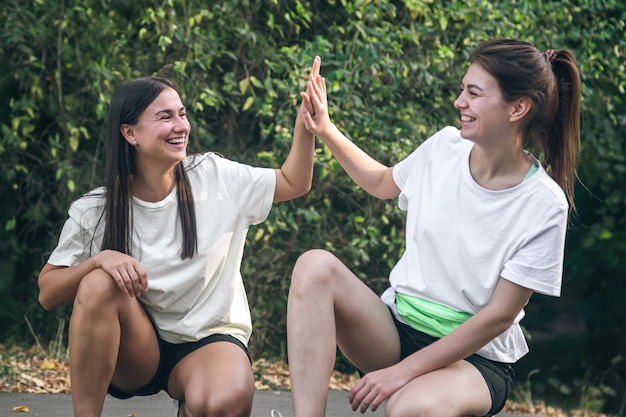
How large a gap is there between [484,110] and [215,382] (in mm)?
1204

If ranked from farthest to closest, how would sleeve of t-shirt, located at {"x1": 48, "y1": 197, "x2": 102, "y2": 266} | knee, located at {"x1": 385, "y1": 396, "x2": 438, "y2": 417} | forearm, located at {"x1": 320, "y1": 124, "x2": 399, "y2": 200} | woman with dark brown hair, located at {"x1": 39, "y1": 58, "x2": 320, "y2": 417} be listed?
forearm, located at {"x1": 320, "y1": 124, "x2": 399, "y2": 200}
sleeve of t-shirt, located at {"x1": 48, "y1": 197, "x2": 102, "y2": 266}
woman with dark brown hair, located at {"x1": 39, "y1": 58, "x2": 320, "y2": 417}
knee, located at {"x1": 385, "y1": 396, "x2": 438, "y2": 417}

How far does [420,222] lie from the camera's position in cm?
314

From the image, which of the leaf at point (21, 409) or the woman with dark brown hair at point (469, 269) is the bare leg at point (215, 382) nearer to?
the woman with dark brown hair at point (469, 269)

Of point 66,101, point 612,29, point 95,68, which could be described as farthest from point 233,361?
point 612,29

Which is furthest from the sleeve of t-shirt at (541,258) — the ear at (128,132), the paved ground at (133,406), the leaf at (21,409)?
the leaf at (21,409)

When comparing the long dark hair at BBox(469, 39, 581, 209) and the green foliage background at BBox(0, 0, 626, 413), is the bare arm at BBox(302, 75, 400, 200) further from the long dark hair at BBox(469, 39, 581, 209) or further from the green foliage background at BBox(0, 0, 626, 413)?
the green foliage background at BBox(0, 0, 626, 413)

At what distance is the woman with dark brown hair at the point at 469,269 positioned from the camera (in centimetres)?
293

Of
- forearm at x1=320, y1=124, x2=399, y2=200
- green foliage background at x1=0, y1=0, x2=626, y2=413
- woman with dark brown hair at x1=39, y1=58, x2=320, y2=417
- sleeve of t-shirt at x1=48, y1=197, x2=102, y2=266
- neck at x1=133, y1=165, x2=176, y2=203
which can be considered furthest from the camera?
green foliage background at x1=0, y1=0, x2=626, y2=413

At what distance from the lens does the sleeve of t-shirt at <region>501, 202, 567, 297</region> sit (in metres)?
2.91

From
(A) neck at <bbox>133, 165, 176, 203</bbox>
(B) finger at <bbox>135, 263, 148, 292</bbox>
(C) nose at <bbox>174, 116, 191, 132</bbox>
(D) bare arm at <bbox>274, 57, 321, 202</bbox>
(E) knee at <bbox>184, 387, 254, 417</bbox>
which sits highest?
(C) nose at <bbox>174, 116, 191, 132</bbox>

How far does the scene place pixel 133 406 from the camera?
14.4 feet

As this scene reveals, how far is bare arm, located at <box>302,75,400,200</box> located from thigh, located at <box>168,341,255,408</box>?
76 centimetres

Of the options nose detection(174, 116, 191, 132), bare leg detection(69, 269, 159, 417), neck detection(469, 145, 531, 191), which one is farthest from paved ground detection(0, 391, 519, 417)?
neck detection(469, 145, 531, 191)

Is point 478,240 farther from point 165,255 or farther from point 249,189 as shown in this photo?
point 165,255
